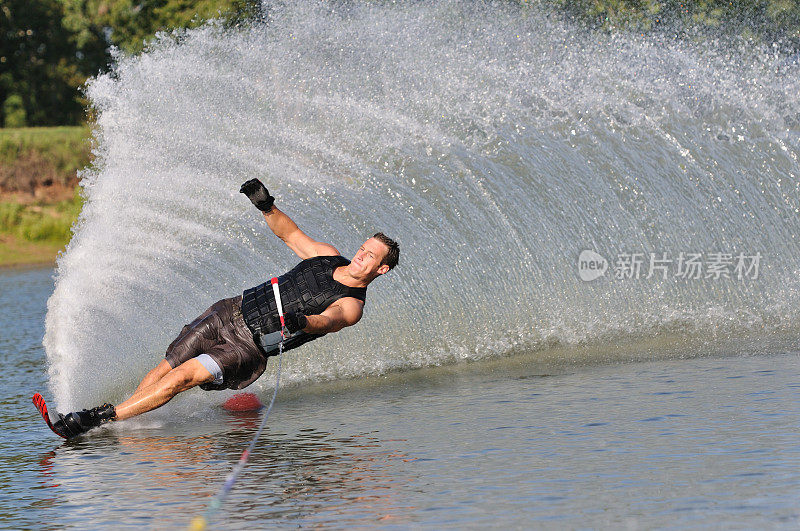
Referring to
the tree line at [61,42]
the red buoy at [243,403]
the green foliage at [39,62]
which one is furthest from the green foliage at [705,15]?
the green foliage at [39,62]

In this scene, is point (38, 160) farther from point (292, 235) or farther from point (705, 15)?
point (292, 235)

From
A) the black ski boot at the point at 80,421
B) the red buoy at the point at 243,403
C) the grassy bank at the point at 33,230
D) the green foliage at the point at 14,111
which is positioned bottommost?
the red buoy at the point at 243,403

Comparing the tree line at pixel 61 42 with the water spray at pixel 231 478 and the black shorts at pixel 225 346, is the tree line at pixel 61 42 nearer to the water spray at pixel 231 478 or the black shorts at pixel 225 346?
the black shorts at pixel 225 346

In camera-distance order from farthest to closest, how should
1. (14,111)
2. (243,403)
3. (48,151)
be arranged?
(14,111)
(48,151)
(243,403)

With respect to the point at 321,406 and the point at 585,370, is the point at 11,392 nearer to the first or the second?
the point at 321,406

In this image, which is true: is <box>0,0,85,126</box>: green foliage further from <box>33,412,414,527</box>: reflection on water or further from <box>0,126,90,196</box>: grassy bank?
<box>33,412,414,527</box>: reflection on water

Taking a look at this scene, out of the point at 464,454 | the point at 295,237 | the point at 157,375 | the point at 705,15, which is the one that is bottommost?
the point at 464,454

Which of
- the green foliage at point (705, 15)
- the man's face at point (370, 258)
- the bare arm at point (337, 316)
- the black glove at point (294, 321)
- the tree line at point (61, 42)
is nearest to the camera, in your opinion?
the black glove at point (294, 321)

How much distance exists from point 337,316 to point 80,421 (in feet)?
5.39

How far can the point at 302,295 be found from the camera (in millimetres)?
7180

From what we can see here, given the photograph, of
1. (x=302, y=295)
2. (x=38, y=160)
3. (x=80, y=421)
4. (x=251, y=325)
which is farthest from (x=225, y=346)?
(x=38, y=160)

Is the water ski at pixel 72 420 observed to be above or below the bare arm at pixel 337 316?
below

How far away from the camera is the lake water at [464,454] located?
496 centimetres

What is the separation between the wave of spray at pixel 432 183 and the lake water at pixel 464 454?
0.89 meters
